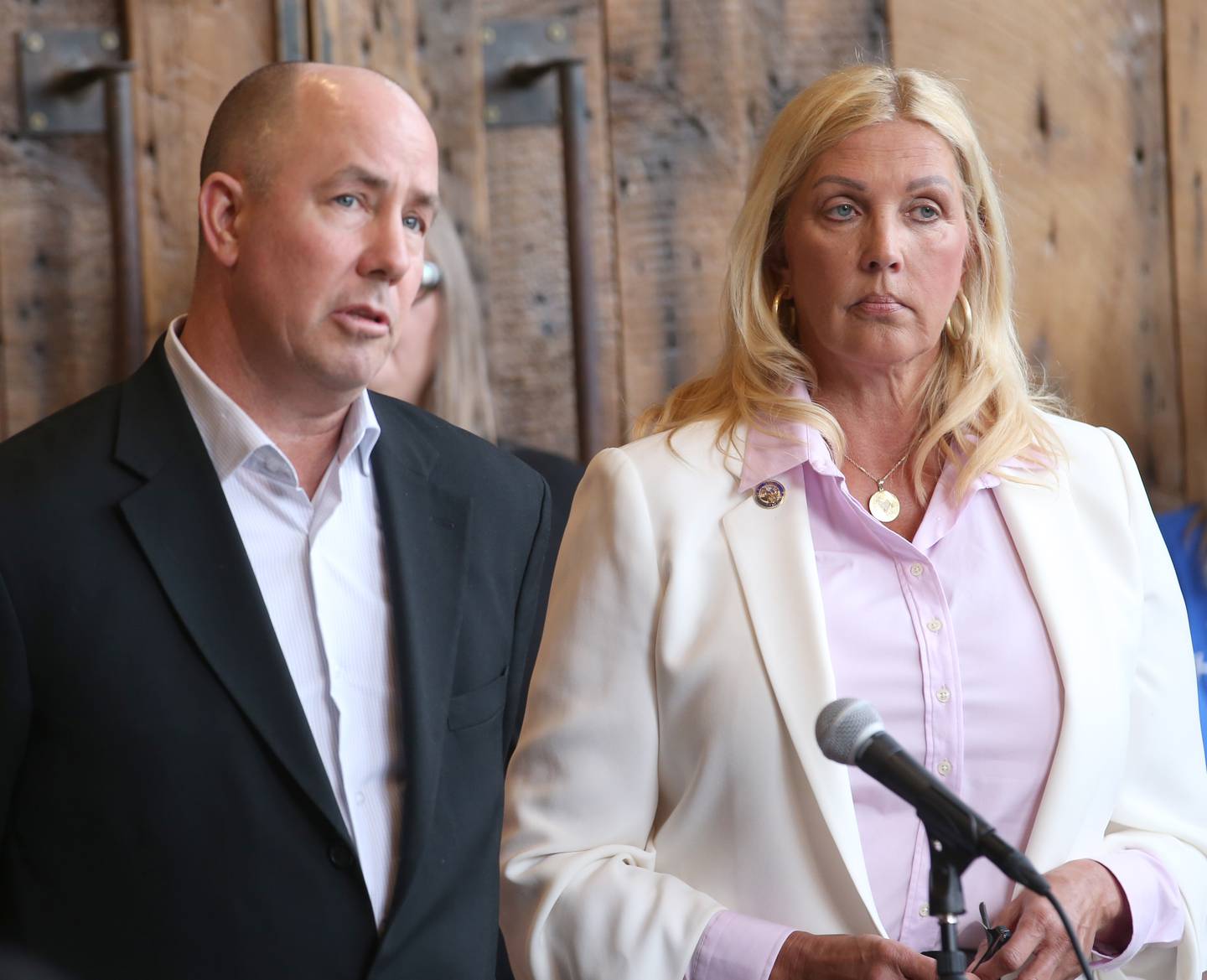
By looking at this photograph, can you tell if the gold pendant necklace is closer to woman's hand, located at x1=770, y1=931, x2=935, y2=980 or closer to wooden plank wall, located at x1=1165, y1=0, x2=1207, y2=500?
woman's hand, located at x1=770, y1=931, x2=935, y2=980

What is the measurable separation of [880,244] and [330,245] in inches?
23.9

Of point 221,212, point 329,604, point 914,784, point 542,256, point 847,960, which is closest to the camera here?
point 914,784

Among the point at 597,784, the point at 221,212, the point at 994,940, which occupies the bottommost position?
the point at 994,940

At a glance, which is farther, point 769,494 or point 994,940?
point 769,494

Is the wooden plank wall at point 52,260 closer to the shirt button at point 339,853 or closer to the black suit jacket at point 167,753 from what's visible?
the black suit jacket at point 167,753

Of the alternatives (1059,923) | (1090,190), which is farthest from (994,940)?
(1090,190)

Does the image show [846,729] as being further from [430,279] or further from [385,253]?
[430,279]

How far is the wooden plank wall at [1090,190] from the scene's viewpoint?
3.21m

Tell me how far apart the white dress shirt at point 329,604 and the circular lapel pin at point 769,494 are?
0.43 meters

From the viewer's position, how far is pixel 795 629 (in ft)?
5.57

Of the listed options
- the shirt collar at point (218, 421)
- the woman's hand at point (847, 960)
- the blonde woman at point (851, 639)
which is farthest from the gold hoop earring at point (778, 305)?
the woman's hand at point (847, 960)

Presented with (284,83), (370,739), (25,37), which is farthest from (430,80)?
(370,739)

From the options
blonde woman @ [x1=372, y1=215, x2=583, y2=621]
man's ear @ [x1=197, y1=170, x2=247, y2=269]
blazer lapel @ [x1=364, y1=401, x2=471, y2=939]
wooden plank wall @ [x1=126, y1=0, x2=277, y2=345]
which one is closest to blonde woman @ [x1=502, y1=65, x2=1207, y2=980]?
blazer lapel @ [x1=364, y1=401, x2=471, y2=939]

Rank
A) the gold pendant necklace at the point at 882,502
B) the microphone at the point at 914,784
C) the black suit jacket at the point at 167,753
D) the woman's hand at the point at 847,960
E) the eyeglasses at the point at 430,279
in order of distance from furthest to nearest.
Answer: the eyeglasses at the point at 430,279
the gold pendant necklace at the point at 882,502
the black suit jacket at the point at 167,753
the woman's hand at the point at 847,960
the microphone at the point at 914,784
